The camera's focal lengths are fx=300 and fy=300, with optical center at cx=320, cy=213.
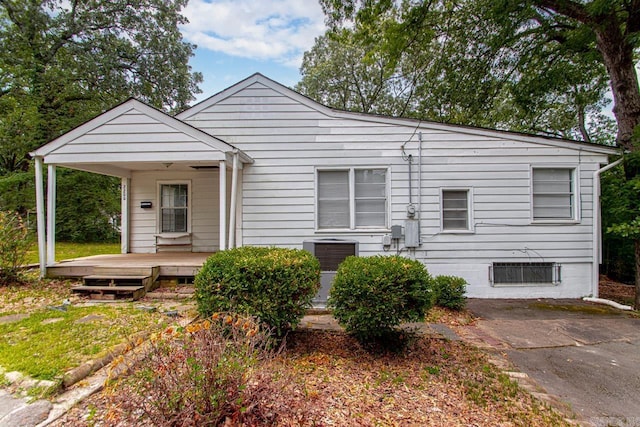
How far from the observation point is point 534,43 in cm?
845

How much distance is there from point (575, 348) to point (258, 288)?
4.13 meters

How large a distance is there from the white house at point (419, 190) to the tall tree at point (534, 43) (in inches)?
35.4

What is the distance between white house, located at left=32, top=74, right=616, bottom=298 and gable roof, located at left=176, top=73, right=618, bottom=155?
22mm

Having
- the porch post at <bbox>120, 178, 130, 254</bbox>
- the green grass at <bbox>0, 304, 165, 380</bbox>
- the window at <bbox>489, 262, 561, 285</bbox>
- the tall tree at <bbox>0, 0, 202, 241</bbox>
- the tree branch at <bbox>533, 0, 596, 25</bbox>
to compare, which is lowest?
the green grass at <bbox>0, 304, 165, 380</bbox>

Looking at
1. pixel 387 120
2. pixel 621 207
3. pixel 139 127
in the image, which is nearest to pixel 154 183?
pixel 139 127

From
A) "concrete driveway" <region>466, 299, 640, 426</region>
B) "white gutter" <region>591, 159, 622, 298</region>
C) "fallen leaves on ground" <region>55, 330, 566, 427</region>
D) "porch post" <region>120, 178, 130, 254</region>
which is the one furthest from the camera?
"porch post" <region>120, 178, 130, 254</region>

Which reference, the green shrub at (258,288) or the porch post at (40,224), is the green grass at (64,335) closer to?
the green shrub at (258,288)

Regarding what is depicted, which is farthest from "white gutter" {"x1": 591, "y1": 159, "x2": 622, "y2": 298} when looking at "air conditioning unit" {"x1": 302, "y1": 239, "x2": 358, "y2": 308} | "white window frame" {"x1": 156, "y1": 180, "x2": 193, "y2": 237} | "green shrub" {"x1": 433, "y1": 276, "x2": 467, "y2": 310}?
"white window frame" {"x1": 156, "y1": 180, "x2": 193, "y2": 237}

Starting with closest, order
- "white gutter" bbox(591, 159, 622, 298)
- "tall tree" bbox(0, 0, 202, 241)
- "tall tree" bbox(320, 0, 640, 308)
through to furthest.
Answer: "tall tree" bbox(320, 0, 640, 308)
"white gutter" bbox(591, 159, 622, 298)
"tall tree" bbox(0, 0, 202, 241)

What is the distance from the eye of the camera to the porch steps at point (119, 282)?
5320mm

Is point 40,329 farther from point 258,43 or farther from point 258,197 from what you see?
point 258,43

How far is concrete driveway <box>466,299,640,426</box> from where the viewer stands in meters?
2.66

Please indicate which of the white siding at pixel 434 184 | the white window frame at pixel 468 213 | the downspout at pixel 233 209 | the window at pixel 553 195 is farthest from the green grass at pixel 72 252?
the window at pixel 553 195

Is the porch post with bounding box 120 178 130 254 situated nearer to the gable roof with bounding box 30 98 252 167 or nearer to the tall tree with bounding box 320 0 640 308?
the gable roof with bounding box 30 98 252 167
